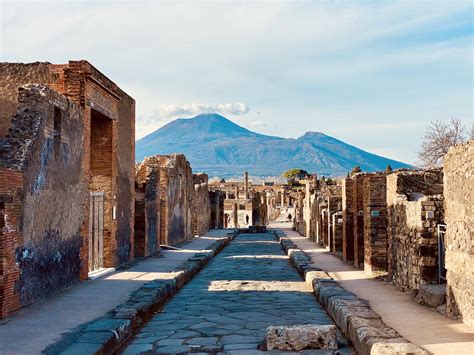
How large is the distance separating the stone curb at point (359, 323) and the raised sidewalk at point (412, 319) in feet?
0.92

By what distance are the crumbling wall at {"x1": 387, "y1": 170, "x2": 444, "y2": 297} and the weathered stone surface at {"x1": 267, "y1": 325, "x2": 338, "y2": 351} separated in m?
3.13

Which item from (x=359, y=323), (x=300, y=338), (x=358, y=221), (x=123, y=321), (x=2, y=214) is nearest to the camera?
(x=300, y=338)

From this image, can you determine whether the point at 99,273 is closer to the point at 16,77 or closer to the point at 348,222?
the point at 16,77

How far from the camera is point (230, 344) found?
285 inches

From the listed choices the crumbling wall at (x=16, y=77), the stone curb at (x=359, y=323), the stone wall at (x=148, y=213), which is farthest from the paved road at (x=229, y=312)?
the crumbling wall at (x=16, y=77)

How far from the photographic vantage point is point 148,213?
19.1m

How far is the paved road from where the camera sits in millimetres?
7418

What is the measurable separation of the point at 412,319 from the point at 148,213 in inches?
482

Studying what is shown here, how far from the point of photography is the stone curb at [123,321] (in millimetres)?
6514

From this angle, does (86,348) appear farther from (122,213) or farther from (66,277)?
(122,213)

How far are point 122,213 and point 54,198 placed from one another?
215 inches

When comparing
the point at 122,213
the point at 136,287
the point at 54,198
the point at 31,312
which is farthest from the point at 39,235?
the point at 122,213

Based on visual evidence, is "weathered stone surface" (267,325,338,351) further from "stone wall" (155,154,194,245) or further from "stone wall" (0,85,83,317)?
"stone wall" (155,154,194,245)

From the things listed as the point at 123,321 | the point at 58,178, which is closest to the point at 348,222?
the point at 58,178
